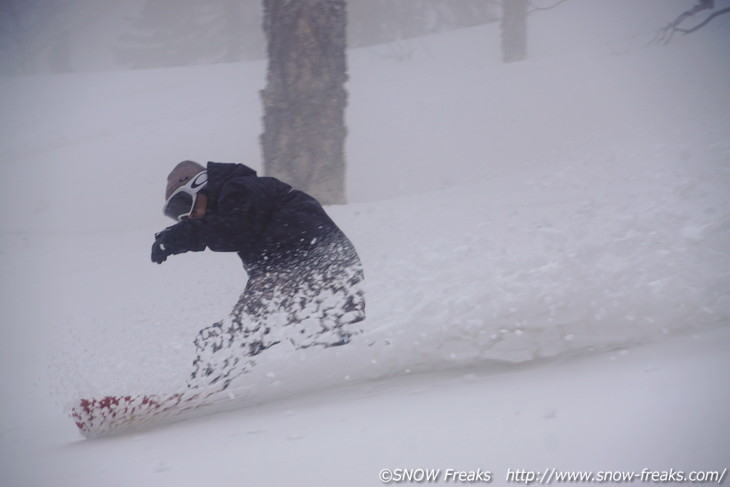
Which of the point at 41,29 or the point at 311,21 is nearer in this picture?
the point at 311,21

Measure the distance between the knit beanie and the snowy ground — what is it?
1.03 meters

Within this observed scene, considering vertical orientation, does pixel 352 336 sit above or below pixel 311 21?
below

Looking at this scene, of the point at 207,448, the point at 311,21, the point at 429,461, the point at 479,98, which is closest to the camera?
the point at 429,461

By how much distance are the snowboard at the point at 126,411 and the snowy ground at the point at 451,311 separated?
0.35ft

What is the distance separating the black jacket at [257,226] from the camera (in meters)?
3.05

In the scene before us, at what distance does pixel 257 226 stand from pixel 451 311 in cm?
116

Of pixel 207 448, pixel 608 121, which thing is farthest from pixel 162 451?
pixel 608 121

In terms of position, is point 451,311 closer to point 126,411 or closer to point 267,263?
point 267,263

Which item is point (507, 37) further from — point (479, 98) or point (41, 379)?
point (41, 379)

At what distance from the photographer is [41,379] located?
4293mm

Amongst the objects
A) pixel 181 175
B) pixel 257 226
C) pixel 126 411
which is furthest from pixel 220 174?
pixel 126 411

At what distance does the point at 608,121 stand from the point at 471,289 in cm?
688

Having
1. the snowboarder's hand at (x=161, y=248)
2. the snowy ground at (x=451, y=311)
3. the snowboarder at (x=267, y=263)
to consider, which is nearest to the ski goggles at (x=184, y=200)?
the snowboarder at (x=267, y=263)

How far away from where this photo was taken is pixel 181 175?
11.0 ft
